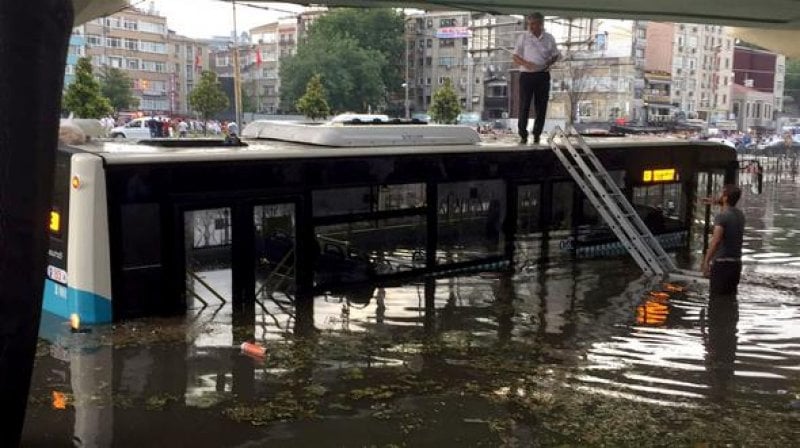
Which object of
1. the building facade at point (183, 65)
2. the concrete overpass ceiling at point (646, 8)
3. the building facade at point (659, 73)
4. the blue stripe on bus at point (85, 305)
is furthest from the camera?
the building facade at point (183, 65)

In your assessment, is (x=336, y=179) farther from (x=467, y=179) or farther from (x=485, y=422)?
(x=485, y=422)

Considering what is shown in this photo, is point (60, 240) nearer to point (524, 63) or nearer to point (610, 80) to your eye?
point (524, 63)

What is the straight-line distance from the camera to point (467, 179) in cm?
1217

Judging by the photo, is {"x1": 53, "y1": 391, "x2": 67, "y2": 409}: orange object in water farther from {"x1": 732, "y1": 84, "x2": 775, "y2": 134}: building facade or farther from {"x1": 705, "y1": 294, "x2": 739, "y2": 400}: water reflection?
{"x1": 732, "y1": 84, "x2": 775, "y2": 134}: building facade

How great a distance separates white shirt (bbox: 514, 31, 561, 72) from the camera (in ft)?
44.1

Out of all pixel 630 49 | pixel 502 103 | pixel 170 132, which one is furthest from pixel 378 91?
pixel 170 132

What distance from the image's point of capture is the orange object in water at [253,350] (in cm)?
823

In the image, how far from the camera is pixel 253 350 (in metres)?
8.29

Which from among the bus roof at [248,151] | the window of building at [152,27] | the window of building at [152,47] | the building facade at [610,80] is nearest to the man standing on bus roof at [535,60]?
the bus roof at [248,151]

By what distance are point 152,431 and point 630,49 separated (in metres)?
85.9

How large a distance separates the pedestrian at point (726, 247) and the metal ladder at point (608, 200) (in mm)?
1369

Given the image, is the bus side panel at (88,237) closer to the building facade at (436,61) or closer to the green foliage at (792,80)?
the building facade at (436,61)

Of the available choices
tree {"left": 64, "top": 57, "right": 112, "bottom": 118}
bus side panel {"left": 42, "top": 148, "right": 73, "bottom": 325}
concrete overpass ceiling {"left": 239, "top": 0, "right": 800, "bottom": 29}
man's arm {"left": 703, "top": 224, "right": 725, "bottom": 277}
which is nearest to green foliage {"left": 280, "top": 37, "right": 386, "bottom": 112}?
tree {"left": 64, "top": 57, "right": 112, "bottom": 118}

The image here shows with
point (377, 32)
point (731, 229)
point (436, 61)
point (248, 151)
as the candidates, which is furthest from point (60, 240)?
point (436, 61)
